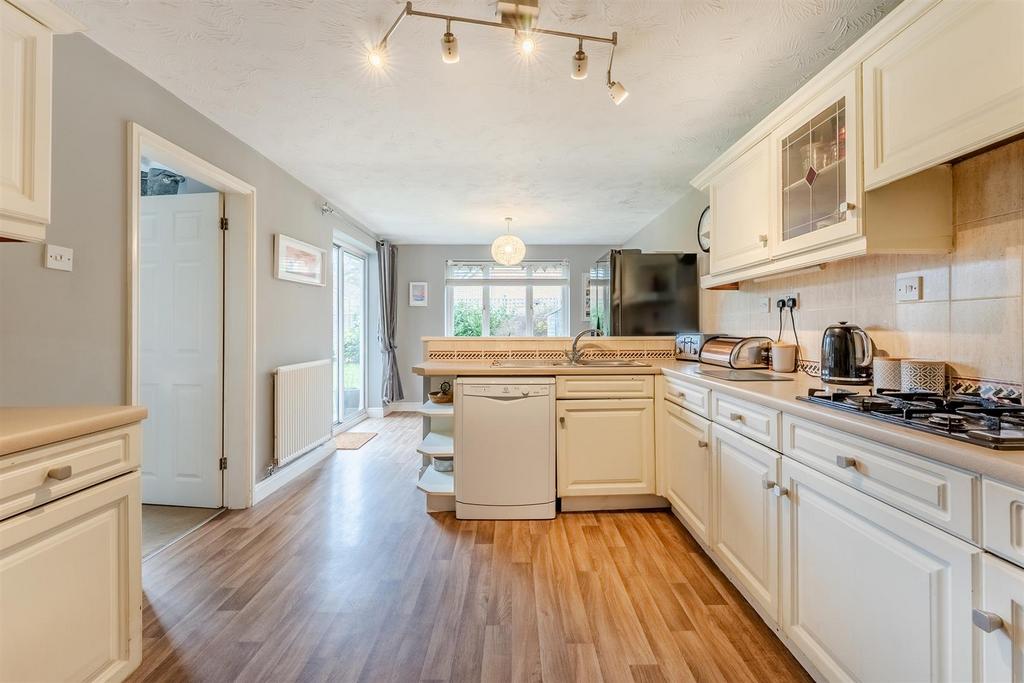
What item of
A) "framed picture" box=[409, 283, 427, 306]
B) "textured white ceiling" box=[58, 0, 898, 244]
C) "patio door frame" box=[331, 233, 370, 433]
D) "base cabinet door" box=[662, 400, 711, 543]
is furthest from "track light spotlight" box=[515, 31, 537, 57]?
"framed picture" box=[409, 283, 427, 306]

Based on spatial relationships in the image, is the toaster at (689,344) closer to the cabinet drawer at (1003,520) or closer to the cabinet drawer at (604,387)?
the cabinet drawer at (604,387)

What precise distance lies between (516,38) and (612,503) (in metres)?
2.47

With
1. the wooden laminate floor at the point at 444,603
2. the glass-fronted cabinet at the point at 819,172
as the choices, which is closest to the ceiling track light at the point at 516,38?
the glass-fronted cabinet at the point at 819,172

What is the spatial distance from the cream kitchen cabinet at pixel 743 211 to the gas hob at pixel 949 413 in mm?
906

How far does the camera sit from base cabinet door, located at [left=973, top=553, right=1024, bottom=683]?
0.74 metres

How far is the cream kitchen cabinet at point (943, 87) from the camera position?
1002 mm

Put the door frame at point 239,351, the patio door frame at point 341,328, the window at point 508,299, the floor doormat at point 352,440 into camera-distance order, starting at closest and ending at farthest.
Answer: the door frame at point 239,351
the floor doormat at point 352,440
the patio door frame at point 341,328
the window at point 508,299

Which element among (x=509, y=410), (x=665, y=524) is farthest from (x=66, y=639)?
(x=665, y=524)

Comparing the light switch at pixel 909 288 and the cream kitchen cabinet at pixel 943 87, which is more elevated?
the cream kitchen cabinet at pixel 943 87

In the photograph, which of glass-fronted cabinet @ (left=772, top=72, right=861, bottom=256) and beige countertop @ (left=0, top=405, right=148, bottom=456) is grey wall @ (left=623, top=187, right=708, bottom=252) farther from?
beige countertop @ (left=0, top=405, right=148, bottom=456)

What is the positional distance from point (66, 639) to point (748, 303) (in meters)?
3.25

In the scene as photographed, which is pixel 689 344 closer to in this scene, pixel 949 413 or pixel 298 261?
pixel 949 413

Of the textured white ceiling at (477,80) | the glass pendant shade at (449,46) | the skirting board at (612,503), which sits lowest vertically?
the skirting board at (612,503)

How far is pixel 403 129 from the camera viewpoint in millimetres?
2564
